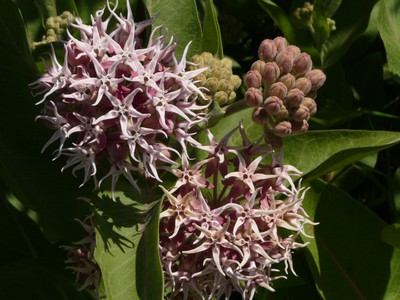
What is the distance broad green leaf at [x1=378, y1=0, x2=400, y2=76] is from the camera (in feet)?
7.89

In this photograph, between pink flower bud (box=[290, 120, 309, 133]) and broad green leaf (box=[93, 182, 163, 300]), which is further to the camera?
pink flower bud (box=[290, 120, 309, 133])

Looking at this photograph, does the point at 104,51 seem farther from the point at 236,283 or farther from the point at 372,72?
the point at 372,72

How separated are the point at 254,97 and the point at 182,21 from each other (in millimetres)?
493

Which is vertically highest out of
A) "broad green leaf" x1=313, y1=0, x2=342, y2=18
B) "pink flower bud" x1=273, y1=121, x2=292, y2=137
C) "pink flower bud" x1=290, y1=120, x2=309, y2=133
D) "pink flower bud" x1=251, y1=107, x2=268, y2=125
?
"pink flower bud" x1=251, y1=107, x2=268, y2=125

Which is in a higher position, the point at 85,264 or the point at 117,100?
A: the point at 117,100

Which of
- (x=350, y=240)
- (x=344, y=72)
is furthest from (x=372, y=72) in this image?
(x=350, y=240)

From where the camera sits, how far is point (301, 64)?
1762 mm

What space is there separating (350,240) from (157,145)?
86 cm

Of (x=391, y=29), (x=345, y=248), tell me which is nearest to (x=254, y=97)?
(x=345, y=248)

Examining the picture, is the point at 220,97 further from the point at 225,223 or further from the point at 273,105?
the point at 225,223

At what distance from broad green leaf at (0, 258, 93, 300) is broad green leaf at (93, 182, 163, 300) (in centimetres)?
46

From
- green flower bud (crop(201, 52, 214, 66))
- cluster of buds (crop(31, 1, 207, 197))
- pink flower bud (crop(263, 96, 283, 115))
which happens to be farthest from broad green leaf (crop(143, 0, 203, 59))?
pink flower bud (crop(263, 96, 283, 115))

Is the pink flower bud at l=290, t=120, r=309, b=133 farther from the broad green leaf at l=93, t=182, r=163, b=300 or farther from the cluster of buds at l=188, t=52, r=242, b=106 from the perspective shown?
the broad green leaf at l=93, t=182, r=163, b=300

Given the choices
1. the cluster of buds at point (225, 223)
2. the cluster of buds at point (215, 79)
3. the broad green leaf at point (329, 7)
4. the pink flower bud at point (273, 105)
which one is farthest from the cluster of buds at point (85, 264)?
the broad green leaf at point (329, 7)
